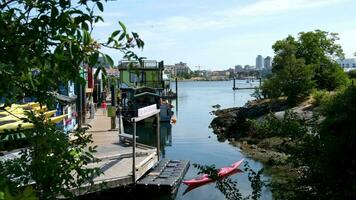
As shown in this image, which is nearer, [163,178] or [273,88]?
[163,178]

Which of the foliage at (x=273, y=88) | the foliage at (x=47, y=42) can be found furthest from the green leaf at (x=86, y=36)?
the foliage at (x=273, y=88)

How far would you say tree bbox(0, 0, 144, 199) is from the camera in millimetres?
2803

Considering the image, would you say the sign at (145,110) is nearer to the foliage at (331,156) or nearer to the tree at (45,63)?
the foliage at (331,156)

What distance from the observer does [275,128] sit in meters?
A: 6.29

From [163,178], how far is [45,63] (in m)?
15.8

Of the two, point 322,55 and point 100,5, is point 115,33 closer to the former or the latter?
point 100,5

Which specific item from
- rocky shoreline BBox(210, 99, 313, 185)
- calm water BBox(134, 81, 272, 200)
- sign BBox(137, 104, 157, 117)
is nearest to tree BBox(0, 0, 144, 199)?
calm water BBox(134, 81, 272, 200)

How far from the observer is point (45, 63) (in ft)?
10.4

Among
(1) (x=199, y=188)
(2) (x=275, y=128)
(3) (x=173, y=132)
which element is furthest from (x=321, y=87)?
(2) (x=275, y=128)

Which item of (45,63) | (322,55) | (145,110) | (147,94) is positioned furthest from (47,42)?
(322,55)

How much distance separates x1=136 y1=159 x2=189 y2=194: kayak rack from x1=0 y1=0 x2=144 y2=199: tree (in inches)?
522

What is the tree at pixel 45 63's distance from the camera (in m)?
2.80

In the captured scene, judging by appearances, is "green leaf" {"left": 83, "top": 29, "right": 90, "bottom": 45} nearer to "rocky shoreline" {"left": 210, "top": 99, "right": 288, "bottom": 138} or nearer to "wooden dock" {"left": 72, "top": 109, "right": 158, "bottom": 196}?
"wooden dock" {"left": 72, "top": 109, "right": 158, "bottom": 196}

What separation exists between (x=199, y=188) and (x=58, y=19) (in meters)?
18.8
